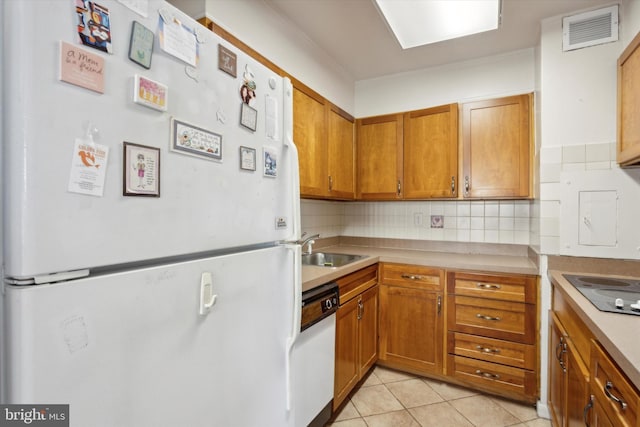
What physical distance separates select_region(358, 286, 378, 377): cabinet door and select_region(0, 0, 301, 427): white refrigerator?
120 centimetres

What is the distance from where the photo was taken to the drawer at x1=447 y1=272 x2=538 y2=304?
2.02 metres

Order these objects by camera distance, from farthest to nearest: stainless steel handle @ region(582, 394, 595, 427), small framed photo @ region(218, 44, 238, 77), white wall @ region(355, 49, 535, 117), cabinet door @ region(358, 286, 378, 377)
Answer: white wall @ region(355, 49, 535, 117) < cabinet door @ region(358, 286, 378, 377) < stainless steel handle @ region(582, 394, 595, 427) < small framed photo @ region(218, 44, 238, 77)

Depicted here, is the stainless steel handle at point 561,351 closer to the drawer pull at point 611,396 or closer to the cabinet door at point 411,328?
the drawer pull at point 611,396

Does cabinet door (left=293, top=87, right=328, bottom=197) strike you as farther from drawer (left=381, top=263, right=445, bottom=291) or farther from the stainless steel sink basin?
drawer (left=381, top=263, right=445, bottom=291)

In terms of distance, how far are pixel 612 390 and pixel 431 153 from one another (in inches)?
77.0

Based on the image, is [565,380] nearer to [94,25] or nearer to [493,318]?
[493,318]

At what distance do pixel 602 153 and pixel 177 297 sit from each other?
2312 millimetres

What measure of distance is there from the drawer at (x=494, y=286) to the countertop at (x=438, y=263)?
51 millimetres

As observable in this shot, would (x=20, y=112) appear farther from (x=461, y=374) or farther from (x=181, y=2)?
(x=461, y=374)

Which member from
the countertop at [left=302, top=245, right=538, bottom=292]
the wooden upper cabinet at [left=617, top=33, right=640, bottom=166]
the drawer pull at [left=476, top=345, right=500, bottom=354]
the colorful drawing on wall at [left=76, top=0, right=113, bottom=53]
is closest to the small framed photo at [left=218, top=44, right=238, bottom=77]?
the colorful drawing on wall at [left=76, top=0, right=113, bottom=53]

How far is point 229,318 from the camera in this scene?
36.4 inches

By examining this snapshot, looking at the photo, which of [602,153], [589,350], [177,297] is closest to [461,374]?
[589,350]

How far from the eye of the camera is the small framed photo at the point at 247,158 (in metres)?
0.97

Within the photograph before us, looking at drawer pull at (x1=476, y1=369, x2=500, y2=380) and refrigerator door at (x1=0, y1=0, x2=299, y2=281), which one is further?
drawer pull at (x1=476, y1=369, x2=500, y2=380)
